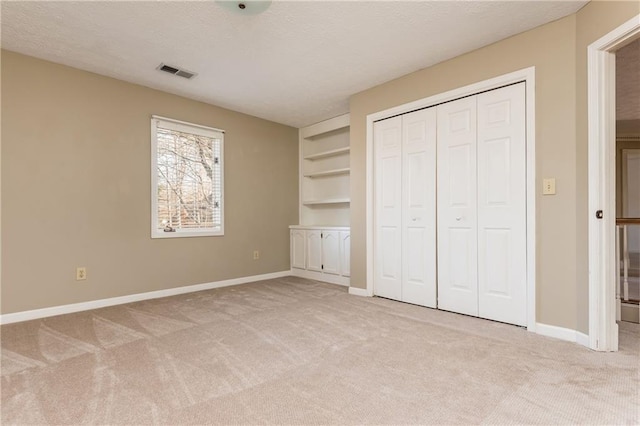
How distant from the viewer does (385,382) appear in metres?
1.86

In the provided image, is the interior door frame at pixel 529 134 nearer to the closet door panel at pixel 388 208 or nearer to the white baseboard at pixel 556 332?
the white baseboard at pixel 556 332

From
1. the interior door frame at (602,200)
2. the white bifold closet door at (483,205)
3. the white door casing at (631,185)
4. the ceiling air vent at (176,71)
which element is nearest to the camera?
the interior door frame at (602,200)

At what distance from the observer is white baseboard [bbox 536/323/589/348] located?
7.77 ft

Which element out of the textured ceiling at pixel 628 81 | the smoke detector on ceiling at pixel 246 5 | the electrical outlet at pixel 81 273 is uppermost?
the textured ceiling at pixel 628 81

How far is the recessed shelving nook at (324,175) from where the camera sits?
5290 millimetres

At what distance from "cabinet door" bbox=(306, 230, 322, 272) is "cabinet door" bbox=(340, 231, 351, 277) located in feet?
1.44

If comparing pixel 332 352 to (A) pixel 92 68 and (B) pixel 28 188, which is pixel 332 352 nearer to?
(B) pixel 28 188

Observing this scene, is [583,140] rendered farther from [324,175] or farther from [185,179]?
[185,179]

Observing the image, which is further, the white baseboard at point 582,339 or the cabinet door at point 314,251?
the cabinet door at point 314,251

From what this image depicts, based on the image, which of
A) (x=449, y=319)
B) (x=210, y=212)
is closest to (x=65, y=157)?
(x=210, y=212)

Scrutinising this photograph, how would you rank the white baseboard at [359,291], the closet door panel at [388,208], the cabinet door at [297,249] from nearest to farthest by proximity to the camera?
the closet door panel at [388,208] < the white baseboard at [359,291] < the cabinet door at [297,249]

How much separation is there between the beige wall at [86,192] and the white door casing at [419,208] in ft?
8.07

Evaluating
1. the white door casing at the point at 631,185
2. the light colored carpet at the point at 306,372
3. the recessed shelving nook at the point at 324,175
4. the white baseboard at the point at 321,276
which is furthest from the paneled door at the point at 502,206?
the white door casing at the point at 631,185

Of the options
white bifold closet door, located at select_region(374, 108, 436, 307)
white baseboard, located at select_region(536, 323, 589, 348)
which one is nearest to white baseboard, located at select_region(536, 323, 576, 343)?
white baseboard, located at select_region(536, 323, 589, 348)
